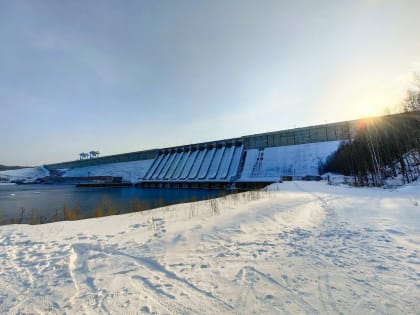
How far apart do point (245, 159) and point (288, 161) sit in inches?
394

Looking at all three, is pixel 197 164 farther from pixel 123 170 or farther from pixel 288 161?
pixel 123 170

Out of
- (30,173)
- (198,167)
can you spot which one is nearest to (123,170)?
(198,167)

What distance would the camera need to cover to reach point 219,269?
127 inches

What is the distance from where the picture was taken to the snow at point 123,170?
68188 mm

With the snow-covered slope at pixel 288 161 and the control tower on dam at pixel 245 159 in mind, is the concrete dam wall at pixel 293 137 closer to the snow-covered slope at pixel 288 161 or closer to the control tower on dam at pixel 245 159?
the control tower on dam at pixel 245 159

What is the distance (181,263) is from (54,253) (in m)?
2.69

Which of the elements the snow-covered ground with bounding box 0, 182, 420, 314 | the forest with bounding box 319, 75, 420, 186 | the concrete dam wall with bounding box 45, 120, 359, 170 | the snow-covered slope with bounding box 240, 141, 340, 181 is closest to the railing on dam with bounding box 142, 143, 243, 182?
the concrete dam wall with bounding box 45, 120, 359, 170

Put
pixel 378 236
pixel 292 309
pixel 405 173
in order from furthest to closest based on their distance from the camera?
pixel 405 173 → pixel 378 236 → pixel 292 309

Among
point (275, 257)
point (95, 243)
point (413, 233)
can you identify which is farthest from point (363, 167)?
point (95, 243)

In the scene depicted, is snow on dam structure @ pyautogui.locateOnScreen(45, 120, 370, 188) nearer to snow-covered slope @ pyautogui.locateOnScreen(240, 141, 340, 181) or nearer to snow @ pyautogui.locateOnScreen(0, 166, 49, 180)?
snow-covered slope @ pyautogui.locateOnScreen(240, 141, 340, 181)

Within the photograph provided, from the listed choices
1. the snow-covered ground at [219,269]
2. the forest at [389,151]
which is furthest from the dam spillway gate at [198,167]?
the snow-covered ground at [219,269]

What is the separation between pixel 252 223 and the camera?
5.97 meters

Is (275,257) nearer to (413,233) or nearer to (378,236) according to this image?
(378,236)

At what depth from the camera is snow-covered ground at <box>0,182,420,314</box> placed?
2.36 meters
